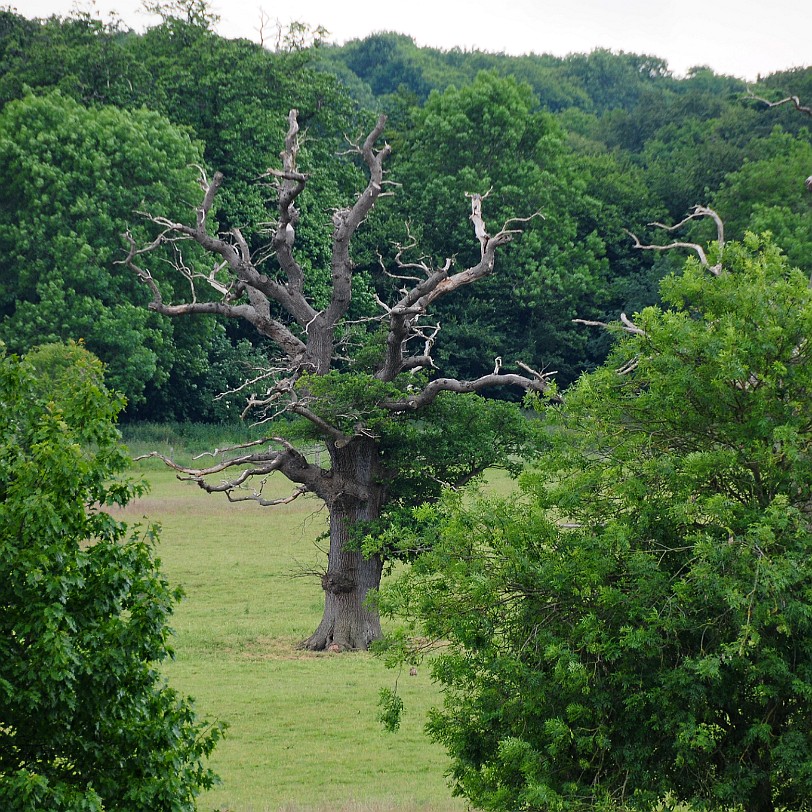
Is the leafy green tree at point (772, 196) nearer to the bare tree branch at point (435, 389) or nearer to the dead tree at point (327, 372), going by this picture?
the dead tree at point (327, 372)

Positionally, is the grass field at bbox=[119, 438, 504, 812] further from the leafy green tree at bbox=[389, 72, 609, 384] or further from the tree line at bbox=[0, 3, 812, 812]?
the leafy green tree at bbox=[389, 72, 609, 384]

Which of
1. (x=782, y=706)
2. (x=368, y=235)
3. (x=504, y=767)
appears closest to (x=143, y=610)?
(x=504, y=767)

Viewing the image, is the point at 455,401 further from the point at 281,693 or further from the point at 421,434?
the point at 281,693

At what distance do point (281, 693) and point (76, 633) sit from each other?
14.9 metres

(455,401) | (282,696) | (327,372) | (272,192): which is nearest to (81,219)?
(272,192)

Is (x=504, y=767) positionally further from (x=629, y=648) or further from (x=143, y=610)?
(x=143, y=610)

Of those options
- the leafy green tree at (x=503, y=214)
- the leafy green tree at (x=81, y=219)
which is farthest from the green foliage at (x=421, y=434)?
the leafy green tree at (x=503, y=214)

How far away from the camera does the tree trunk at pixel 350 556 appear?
28375mm

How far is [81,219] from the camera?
192ft

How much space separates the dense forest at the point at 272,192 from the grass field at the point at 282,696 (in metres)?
17.9

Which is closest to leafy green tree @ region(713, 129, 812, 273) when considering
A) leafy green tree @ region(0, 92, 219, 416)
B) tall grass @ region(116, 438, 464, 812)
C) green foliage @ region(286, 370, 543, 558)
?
leafy green tree @ region(0, 92, 219, 416)

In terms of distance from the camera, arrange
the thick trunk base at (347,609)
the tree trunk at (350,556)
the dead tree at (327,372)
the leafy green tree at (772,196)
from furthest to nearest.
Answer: the leafy green tree at (772,196), the thick trunk base at (347,609), the tree trunk at (350,556), the dead tree at (327,372)

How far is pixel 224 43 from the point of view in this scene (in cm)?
6919

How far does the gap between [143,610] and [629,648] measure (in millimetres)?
4545
